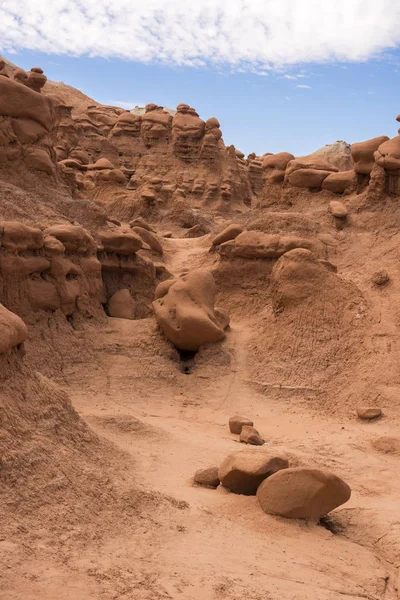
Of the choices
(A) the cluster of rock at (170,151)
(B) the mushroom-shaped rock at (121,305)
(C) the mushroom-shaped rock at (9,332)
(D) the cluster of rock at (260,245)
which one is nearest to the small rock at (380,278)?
(D) the cluster of rock at (260,245)

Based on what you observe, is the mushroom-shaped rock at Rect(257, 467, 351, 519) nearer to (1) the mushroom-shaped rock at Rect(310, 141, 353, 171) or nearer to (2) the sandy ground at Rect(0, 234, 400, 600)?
(2) the sandy ground at Rect(0, 234, 400, 600)

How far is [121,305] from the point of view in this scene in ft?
34.2

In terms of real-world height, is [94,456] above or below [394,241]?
below

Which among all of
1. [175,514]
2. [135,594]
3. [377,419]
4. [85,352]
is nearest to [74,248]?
[85,352]

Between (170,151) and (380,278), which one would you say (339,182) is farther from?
(170,151)

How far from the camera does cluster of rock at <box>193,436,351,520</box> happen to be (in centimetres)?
482

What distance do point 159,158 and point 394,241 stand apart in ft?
55.0

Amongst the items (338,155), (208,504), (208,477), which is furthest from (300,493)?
(338,155)

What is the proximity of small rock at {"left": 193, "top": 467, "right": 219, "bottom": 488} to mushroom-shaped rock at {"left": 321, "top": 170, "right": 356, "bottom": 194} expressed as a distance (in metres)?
10.4

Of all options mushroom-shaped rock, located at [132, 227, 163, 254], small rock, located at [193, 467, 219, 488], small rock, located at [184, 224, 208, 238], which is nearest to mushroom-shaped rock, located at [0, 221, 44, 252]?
small rock, located at [193, 467, 219, 488]

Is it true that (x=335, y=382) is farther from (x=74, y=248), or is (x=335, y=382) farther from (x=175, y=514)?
(x=175, y=514)

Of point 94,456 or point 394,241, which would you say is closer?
point 94,456

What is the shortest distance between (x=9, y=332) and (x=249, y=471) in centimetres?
211

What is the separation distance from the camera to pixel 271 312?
10.4 meters
